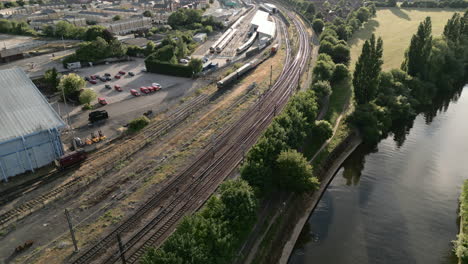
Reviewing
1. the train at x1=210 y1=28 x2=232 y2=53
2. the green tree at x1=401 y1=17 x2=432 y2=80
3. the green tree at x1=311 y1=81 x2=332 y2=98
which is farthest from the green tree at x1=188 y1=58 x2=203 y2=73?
the green tree at x1=401 y1=17 x2=432 y2=80

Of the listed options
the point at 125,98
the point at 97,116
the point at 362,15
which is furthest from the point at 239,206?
Result: the point at 362,15

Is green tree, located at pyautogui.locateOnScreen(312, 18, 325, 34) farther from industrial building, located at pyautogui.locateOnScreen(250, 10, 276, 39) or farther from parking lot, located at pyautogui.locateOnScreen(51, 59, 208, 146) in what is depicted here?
parking lot, located at pyautogui.locateOnScreen(51, 59, 208, 146)

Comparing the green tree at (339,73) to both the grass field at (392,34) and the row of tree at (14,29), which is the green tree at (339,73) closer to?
the grass field at (392,34)

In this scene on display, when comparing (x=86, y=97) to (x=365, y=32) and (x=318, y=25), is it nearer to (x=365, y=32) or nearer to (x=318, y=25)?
(x=318, y=25)

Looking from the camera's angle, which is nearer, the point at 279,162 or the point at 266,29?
the point at 279,162

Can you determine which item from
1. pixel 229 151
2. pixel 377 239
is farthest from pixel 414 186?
pixel 229 151

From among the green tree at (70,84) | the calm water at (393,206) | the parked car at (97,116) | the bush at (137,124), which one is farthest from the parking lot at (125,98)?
the calm water at (393,206)
